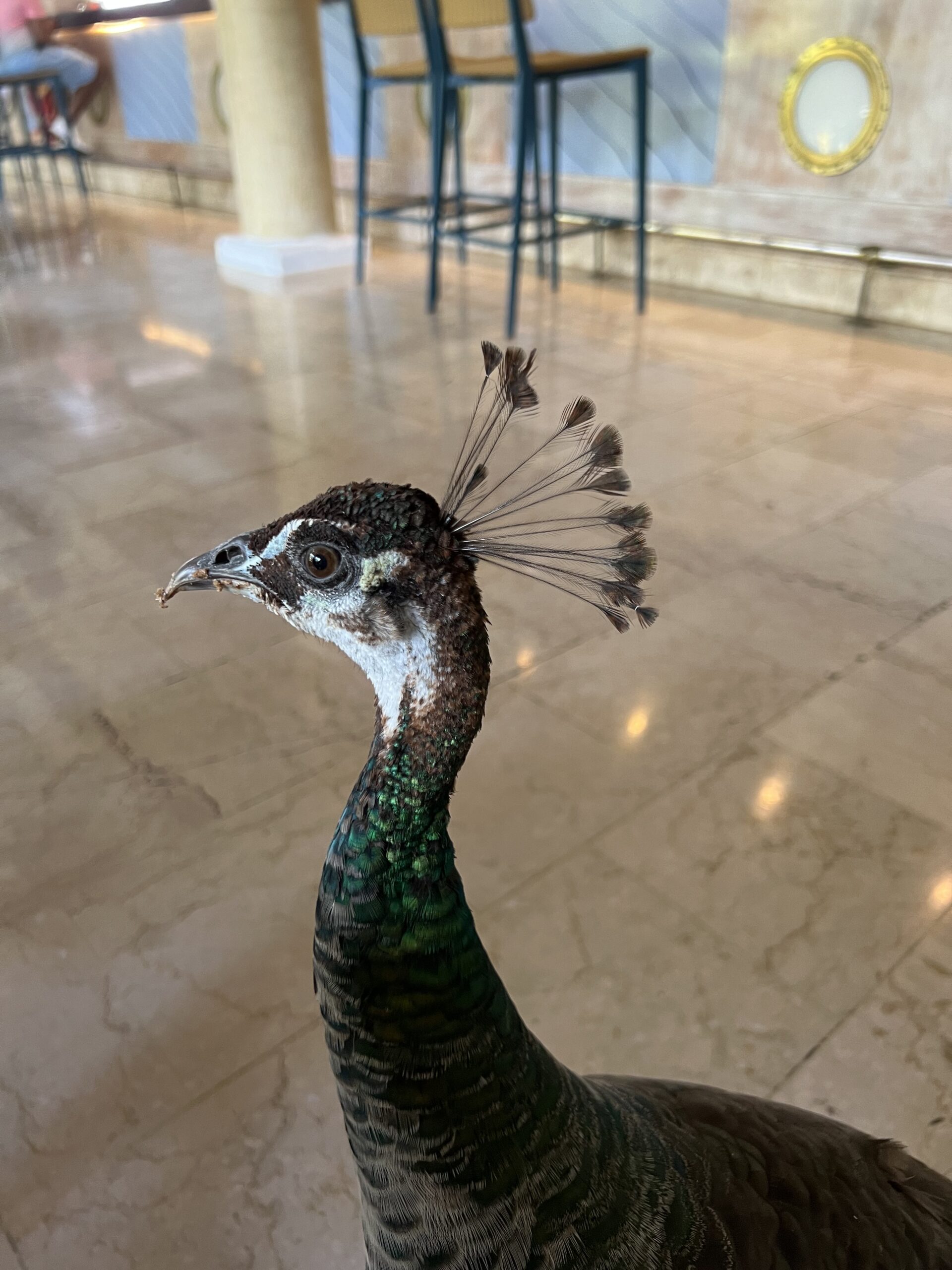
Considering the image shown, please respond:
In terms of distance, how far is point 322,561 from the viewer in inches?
27.7

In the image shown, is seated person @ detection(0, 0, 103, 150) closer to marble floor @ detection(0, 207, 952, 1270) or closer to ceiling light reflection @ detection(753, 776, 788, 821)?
marble floor @ detection(0, 207, 952, 1270)

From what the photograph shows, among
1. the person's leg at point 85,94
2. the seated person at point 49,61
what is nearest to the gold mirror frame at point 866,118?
Answer: the seated person at point 49,61

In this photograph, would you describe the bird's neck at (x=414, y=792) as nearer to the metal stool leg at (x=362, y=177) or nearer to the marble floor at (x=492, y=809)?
the marble floor at (x=492, y=809)

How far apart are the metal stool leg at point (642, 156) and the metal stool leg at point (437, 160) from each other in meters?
0.77

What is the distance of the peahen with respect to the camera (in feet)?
2.23

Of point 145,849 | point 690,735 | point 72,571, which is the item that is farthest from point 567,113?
point 145,849

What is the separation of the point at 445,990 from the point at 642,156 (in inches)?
158

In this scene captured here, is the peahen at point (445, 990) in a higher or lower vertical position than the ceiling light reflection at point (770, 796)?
higher

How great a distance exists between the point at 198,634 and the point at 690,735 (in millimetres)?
1038

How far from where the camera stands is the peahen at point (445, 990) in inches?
26.7

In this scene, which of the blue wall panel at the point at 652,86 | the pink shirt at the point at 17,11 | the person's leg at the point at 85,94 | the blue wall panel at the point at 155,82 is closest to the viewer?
the blue wall panel at the point at 652,86

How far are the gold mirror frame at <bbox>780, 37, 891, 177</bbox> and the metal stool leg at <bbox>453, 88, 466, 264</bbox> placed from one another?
141cm

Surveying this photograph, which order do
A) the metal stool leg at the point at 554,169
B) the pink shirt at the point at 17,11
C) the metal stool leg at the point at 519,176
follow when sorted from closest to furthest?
the metal stool leg at the point at 519,176
the metal stool leg at the point at 554,169
the pink shirt at the point at 17,11

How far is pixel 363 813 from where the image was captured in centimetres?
70
